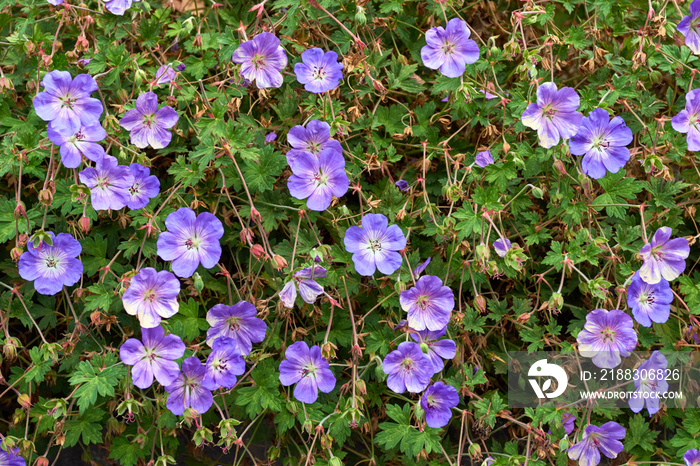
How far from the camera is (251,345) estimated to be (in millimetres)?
1651

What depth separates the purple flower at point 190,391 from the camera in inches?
62.2

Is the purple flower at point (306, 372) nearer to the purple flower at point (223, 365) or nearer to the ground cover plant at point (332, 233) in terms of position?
the ground cover plant at point (332, 233)

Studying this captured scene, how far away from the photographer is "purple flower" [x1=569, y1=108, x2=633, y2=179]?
5.69 ft

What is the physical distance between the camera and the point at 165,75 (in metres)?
1.80

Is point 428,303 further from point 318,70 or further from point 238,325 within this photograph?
point 318,70

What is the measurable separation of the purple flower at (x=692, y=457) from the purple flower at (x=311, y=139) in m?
1.19

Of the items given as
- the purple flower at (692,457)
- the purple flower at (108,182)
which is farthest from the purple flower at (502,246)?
the purple flower at (108,182)

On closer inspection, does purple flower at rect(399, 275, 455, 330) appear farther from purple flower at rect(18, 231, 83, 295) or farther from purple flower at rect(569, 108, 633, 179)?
purple flower at rect(18, 231, 83, 295)

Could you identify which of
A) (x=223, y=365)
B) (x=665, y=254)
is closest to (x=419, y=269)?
(x=223, y=365)

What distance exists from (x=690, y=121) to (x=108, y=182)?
1.56 metres

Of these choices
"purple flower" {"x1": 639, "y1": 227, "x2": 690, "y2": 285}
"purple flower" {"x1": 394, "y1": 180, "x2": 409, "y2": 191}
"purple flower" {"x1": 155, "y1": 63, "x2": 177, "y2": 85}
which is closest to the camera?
"purple flower" {"x1": 639, "y1": 227, "x2": 690, "y2": 285}

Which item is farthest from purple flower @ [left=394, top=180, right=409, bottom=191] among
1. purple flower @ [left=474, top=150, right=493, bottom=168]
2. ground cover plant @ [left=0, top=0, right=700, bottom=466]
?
purple flower @ [left=474, top=150, right=493, bottom=168]

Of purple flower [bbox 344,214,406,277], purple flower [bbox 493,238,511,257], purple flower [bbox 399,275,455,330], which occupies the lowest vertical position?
purple flower [bbox 399,275,455,330]

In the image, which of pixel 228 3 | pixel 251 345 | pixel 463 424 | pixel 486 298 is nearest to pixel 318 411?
pixel 251 345
